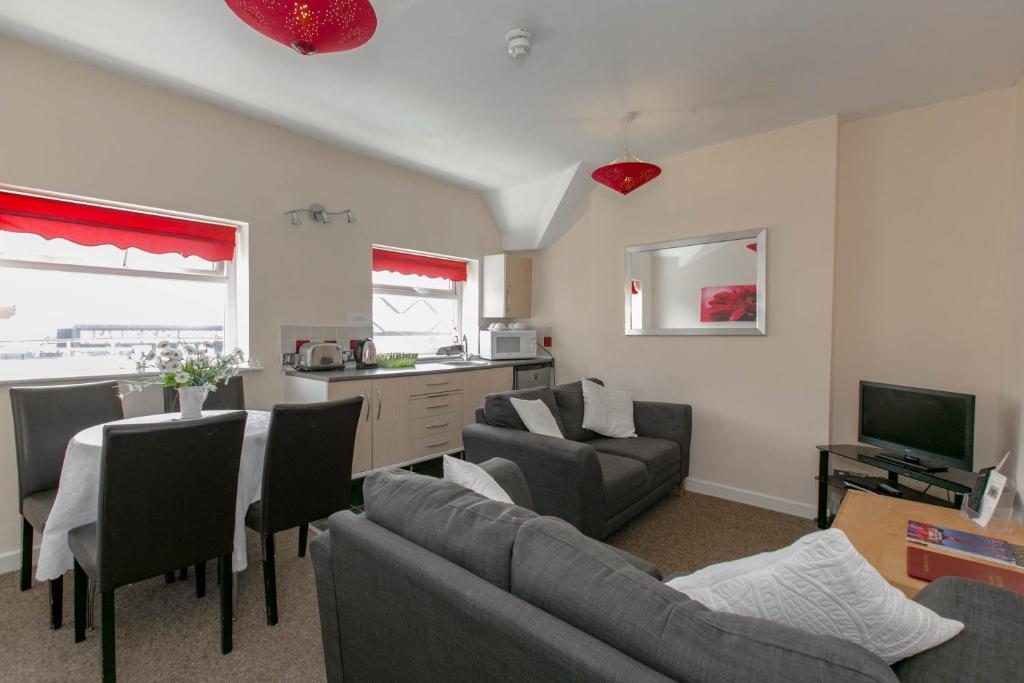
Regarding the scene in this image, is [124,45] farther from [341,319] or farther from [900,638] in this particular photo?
[900,638]

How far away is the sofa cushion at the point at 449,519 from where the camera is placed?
1.05 m

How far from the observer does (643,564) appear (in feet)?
4.49

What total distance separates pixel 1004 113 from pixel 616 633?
3689 mm

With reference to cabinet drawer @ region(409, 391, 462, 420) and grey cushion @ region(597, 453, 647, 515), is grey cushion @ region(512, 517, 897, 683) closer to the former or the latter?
grey cushion @ region(597, 453, 647, 515)

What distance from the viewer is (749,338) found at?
3.35 meters

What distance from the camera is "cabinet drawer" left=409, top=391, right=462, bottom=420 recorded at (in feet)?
12.1

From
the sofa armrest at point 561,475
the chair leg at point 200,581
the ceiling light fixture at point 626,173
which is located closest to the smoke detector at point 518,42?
the ceiling light fixture at point 626,173

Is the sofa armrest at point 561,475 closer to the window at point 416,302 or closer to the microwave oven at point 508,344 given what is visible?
the microwave oven at point 508,344

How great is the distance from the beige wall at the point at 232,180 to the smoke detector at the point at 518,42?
6.59ft

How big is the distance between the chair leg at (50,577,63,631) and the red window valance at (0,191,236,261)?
1807 mm

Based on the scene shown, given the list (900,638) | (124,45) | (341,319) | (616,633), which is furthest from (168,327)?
(900,638)

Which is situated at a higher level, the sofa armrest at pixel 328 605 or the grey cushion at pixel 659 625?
the grey cushion at pixel 659 625

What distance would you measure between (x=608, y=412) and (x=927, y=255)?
2.21 metres

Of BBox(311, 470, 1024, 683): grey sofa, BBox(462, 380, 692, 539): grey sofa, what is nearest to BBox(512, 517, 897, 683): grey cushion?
BBox(311, 470, 1024, 683): grey sofa
